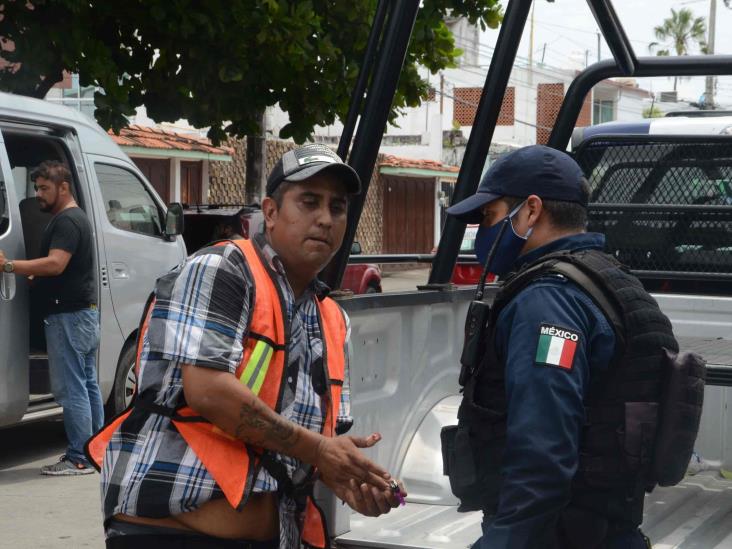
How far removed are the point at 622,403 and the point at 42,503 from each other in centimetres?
523

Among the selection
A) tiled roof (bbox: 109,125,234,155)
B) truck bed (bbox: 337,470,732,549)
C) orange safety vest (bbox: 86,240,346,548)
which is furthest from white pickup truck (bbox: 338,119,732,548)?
tiled roof (bbox: 109,125,234,155)

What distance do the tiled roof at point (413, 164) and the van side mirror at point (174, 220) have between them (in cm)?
2749

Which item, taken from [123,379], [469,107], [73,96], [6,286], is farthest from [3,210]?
[469,107]

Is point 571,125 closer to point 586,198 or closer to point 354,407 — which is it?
point 354,407

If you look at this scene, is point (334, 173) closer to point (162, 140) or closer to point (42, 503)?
point (42, 503)

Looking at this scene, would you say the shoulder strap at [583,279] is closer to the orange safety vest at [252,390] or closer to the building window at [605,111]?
the orange safety vest at [252,390]

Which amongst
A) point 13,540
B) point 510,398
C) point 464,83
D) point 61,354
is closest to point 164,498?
point 510,398

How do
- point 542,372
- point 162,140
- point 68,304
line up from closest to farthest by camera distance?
point 542,372
point 68,304
point 162,140

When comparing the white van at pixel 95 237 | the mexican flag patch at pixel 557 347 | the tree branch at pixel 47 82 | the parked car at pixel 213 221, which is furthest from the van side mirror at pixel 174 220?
the mexican flag patch at pixel 557 347

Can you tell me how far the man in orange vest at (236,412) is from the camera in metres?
2.57

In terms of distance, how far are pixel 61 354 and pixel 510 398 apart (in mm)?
5676

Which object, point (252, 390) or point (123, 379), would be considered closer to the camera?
point (252, 390)

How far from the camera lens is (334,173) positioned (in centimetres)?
281

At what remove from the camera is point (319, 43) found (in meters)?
13.4
